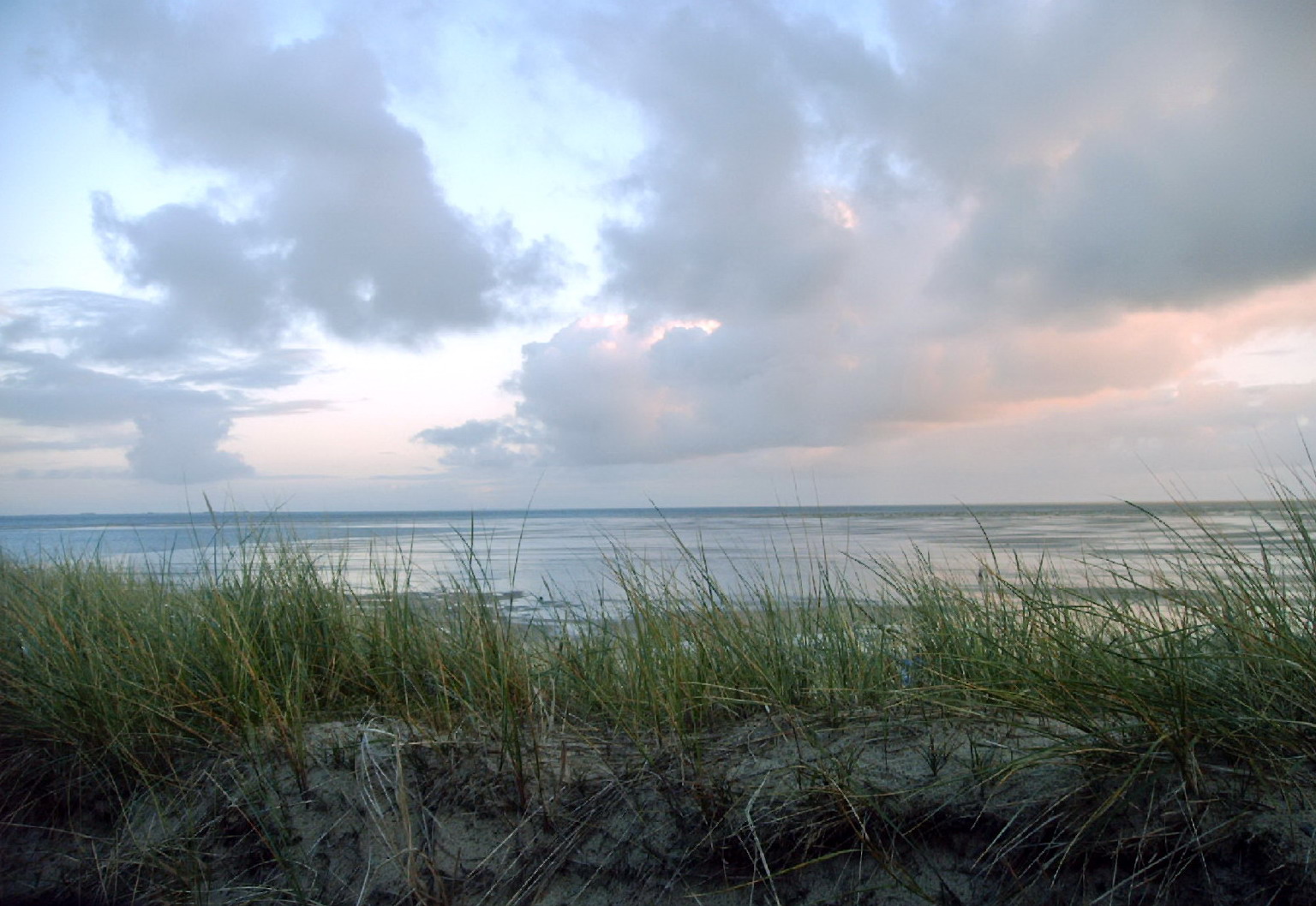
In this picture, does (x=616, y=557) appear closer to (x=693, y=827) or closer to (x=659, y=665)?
(x=659, y=665)

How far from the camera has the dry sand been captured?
1.99 metres

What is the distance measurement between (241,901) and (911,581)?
303 centimetres

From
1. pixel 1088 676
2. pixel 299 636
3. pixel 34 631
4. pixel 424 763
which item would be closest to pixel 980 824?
pixel 1088 676

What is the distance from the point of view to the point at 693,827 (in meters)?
2.33

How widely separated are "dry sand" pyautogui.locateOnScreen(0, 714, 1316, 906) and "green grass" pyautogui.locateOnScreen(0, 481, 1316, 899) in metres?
0.08

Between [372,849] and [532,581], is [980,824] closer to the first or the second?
[372,849]

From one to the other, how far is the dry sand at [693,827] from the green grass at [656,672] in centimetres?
8

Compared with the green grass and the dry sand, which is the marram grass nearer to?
the green grass

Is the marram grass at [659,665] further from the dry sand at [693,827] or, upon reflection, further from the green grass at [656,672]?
the dry sand at [693,827]

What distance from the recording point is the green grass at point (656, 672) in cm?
223

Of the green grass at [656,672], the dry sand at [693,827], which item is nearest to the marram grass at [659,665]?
the green grass at [656,672]

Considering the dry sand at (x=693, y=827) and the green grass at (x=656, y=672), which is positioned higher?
the green grass at (x=656, y=672)

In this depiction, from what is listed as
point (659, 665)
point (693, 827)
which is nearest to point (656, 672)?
point (659, 665)

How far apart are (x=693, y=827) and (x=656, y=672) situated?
0.67 meters
